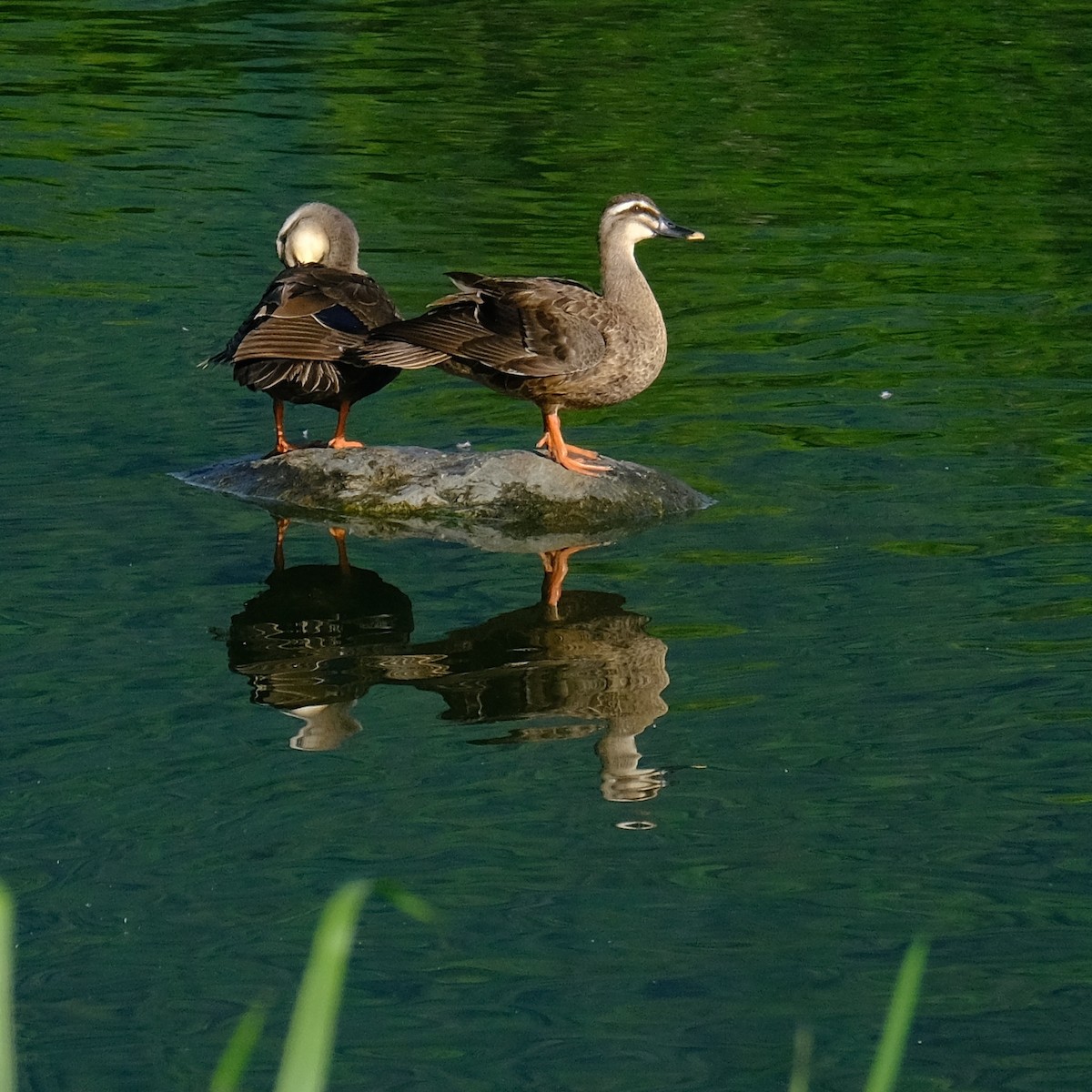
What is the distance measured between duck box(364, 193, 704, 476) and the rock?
0.15 m

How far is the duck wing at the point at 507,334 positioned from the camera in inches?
362

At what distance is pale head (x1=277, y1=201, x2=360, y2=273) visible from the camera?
33.2 ft


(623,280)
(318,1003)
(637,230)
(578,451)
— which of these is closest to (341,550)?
(578,451)

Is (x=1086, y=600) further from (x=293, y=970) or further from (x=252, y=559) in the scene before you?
(x=293, y=970)

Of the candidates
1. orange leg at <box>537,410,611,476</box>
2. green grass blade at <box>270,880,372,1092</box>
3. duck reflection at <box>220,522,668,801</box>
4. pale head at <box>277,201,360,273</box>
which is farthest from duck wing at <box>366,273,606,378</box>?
green grass blade at <box>270,880,372,1092</box>

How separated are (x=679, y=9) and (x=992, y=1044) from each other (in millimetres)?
23849

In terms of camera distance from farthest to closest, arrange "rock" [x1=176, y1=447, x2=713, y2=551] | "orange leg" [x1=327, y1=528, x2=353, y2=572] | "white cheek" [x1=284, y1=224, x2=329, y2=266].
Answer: "white cheek" [x1=284, y1=224, x2=329, y2=266] < "rock" [x1=176, y1=447, x2=713, y2=551] < "orange leg" [x1=327, y1=528, x2=353, y2=572]

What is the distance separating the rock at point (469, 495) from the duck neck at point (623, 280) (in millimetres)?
712

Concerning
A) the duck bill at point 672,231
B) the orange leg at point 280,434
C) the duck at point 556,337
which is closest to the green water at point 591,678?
the orange leg at point 280,434

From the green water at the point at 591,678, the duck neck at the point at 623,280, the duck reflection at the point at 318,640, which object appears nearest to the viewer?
the green water at the point at 591,678

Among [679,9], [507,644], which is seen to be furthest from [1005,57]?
[507,644]

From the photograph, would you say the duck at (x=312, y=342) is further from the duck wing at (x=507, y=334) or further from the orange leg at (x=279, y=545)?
the orange leg at (x=279, y=545)

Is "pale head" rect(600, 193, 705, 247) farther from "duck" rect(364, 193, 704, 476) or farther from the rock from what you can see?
the rock

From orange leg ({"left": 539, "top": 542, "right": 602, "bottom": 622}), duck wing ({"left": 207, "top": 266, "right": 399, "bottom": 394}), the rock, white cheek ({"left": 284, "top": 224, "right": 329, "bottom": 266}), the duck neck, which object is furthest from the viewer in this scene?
white cheek ({"left": 284, "top": 224, "right": 329, "bottom": 266})
